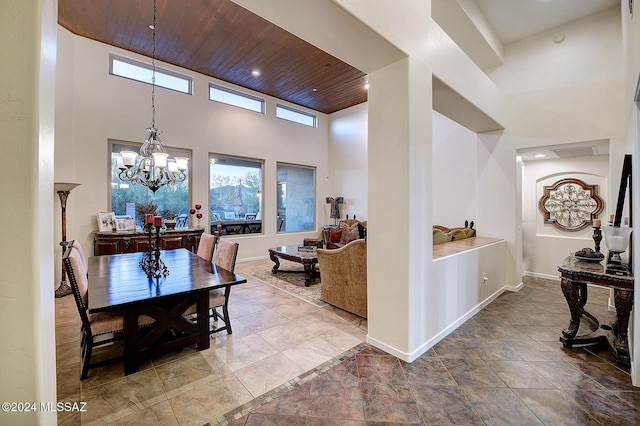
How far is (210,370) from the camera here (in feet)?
7.44

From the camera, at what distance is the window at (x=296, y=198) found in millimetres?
7691

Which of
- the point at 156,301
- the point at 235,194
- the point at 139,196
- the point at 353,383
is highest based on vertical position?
the point at 235,194

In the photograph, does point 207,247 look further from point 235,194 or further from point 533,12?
point 533,12

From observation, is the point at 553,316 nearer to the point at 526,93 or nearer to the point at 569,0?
the point at 526,93

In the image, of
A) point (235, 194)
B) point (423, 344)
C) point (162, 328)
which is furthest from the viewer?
point (235, 194)

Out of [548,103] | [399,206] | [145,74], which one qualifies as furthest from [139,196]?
[548,103]

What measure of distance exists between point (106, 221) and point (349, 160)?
234 inches

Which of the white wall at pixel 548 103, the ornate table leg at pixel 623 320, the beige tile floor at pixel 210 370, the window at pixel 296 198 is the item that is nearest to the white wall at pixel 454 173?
the white wall at pixel 548 103

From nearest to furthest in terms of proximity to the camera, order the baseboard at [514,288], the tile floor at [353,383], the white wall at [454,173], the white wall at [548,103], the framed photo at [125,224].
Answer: the tile floor at [353,383] < the white wall at [548,103] < the baseboard at [514,288] < the framed photo at [125,224] < the white wall at [454,173]

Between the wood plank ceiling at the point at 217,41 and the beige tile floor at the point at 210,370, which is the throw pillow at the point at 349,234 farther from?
the wood plank ceiling at the point at 217,41

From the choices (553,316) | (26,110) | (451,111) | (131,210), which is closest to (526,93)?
(451,111)

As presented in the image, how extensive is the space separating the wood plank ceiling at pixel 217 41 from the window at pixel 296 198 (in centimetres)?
227

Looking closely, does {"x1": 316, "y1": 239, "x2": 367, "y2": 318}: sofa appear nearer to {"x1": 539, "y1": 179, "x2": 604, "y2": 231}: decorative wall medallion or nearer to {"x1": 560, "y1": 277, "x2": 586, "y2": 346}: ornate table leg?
{"x1": 560, "y1": 277, "x2": 586, "y2": 346}: ornate table leg

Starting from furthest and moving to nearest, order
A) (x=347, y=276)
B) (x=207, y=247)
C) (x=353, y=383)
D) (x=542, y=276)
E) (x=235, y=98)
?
(x=235, y=98) < (x=542, y=276) < (x=207, y=247) < (x=347, y=276) < (x=353, y=383)
